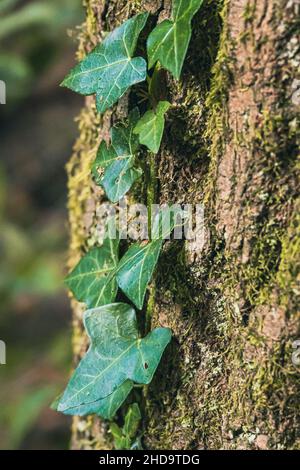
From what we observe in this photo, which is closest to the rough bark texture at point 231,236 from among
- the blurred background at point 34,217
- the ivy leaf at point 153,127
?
the ivy leaf at point 153,127

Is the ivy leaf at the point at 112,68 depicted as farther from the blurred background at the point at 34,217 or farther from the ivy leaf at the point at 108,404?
the blurred background at the point at 34,217

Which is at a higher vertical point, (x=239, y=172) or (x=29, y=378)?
(x=239, y=172)

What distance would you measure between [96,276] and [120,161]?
0.89 ft

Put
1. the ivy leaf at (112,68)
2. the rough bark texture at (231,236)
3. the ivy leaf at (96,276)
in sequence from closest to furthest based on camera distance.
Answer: the rough bark texture at (231,236), the ivy leaf at (112,68), the ivy leaf at (96,276)

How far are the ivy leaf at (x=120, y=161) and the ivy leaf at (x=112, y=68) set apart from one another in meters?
0.07

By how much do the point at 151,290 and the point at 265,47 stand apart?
0.53 meters

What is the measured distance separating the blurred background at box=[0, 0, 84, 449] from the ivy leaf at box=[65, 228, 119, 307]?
5.39 ft

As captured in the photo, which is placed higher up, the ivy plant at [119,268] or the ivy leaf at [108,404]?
the ivy plant at [119,268]

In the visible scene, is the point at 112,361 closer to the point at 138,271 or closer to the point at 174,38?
the point at 138,271

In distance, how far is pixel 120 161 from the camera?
1.25 metres

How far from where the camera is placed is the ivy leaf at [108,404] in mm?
1265
